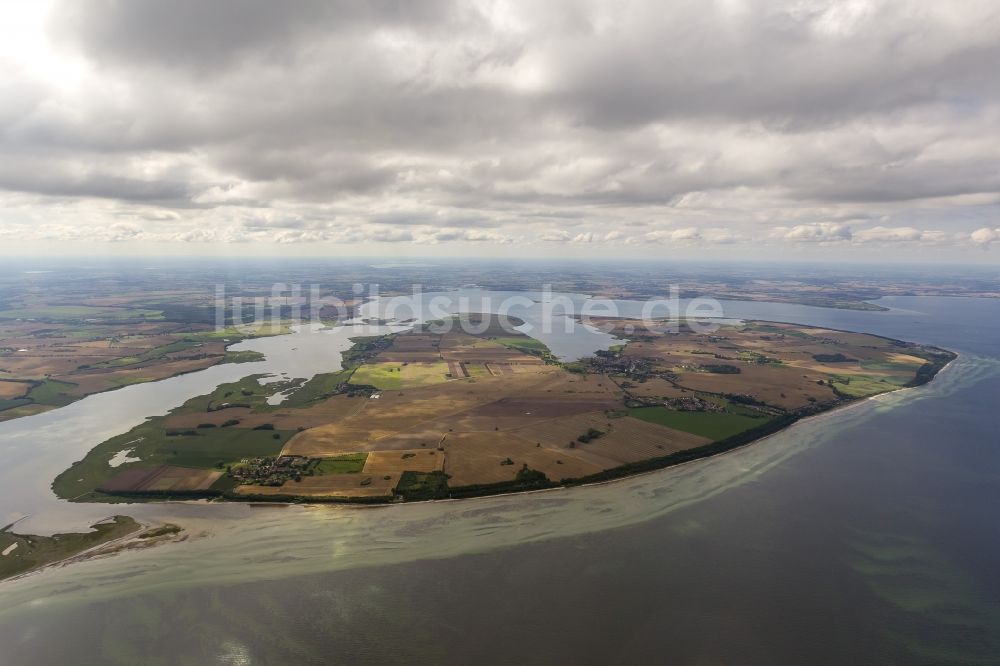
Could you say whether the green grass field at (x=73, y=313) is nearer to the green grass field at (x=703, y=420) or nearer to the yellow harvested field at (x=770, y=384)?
the green grass field at (x=703, y=420)

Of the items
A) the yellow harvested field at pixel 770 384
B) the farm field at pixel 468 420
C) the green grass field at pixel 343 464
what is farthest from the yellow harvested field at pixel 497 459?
the yellow harvested field at pixel 770 384

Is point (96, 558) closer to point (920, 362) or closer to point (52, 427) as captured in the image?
point (52, 427)

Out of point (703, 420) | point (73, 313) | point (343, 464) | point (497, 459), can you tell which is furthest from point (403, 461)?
point (73, 313)

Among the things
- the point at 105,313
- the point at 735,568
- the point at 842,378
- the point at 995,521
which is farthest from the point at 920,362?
the point at 105,313

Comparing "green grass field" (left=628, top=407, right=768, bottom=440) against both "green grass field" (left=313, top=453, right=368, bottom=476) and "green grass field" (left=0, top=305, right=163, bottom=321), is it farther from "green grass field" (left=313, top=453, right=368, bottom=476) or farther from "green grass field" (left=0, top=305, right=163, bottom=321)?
"green grass field" (left=0, top=305, right=163, bottom=321)

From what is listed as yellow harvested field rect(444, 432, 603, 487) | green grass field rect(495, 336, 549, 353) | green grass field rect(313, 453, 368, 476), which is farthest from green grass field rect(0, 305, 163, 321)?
yellow harvested field rect(444, 432, 603, 487)
